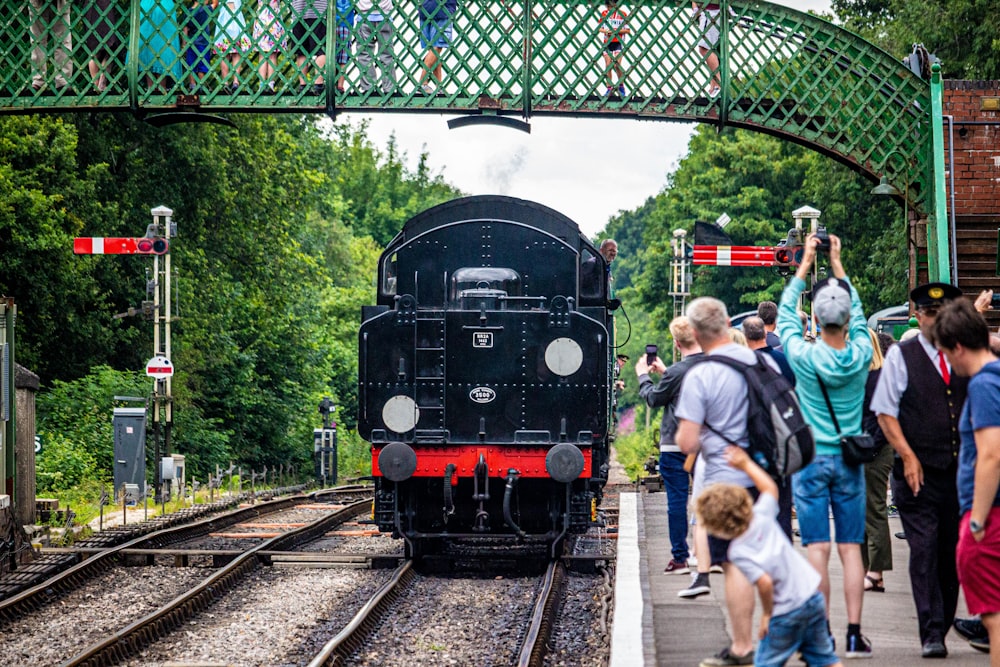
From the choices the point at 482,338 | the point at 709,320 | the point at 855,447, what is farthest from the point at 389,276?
the point at 709,320

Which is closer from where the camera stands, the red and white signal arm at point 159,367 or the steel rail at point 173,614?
the steel rail at point 173,614

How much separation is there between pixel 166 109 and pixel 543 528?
6.68 m

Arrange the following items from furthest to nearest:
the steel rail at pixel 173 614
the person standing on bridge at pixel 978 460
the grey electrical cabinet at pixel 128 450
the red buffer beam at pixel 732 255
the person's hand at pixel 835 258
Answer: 1. the grey electrical cabinet at pixel 128 450
2. the red buffer beam at pixel 732 255
3. the steel rail at pixel 173 614
4. the person's hand at pixel 835 258
5. the person standing on bridge at pixel 978 460

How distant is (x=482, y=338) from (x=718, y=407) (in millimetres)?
6407

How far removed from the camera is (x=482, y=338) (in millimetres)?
13023

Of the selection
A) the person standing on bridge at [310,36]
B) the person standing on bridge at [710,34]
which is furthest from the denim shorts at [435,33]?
the person standing on bridge at [710,34]

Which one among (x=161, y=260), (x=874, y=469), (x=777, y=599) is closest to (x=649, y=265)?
(x=161, y=260)

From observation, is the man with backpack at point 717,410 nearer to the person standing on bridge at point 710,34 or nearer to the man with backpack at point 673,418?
the man with backpack at point 673,418

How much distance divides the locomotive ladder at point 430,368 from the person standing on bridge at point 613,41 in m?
4.34

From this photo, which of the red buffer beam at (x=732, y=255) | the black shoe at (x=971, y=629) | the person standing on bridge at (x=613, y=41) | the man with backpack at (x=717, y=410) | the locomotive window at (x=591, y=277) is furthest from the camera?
the red buffer beam at (x=732, y=255)

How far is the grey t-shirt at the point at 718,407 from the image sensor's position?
21.9 ft

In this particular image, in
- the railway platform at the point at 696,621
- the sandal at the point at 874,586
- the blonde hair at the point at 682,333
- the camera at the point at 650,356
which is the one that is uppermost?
the blonde hair at the point at 682,333

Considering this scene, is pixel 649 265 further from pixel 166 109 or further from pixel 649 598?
pixel 649 598

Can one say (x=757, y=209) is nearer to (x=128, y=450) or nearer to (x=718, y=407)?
(x=128, y=450)
